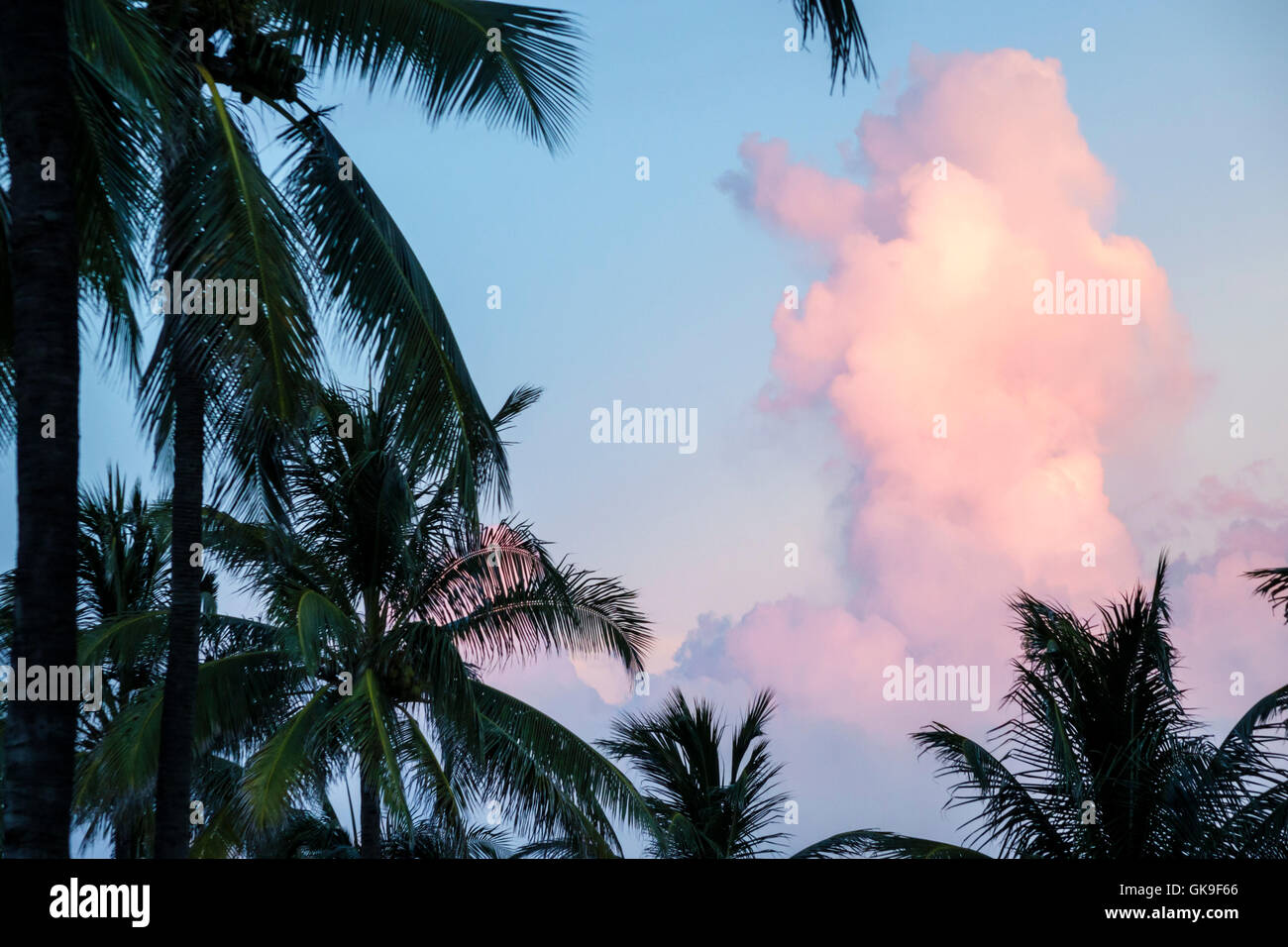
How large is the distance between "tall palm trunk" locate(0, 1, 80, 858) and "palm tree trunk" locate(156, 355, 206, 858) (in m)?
3.87

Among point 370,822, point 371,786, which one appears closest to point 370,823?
point 370,822

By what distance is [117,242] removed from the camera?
8.54 meters

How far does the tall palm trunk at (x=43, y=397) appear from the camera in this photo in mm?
5594

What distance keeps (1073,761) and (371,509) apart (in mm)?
8969

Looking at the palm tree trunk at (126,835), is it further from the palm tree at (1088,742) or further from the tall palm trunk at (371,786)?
the palm tree at (1088,742)

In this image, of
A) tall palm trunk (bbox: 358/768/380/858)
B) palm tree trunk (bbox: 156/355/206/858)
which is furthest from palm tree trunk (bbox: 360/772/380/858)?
palm tree trunk (bbox: 156/355/206/858)

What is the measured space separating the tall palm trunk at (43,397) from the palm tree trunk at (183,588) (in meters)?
3.87

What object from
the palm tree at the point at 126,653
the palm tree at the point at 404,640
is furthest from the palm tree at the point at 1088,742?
the palm tree at the point at 126,653

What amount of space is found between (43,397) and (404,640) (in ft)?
28.3
